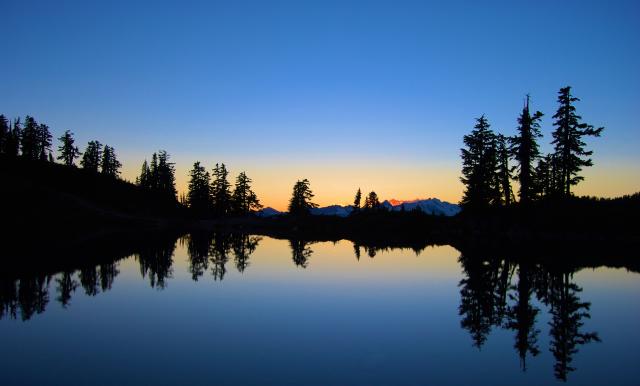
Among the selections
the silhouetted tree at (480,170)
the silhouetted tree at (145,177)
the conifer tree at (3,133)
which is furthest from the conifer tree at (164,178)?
the silhouetted tree at (480,170)

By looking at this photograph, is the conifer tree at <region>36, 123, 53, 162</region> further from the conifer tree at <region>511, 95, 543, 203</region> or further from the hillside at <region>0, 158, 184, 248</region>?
the conifer tree at <region>511, 95, 543, 203</region>

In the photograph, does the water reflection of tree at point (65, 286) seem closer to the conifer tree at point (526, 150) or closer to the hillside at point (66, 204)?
the hillside at point (66, 204)

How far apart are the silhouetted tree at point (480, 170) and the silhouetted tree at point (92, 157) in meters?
111

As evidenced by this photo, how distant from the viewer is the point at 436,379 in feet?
29.5

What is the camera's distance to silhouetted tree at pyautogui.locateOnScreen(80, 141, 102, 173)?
130 meters

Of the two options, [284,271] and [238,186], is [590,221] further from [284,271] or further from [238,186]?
[238,186]

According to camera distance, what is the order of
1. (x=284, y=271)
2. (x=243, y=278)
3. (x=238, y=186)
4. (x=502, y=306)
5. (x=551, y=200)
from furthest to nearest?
1. (x=238, y=186)
2. (x=551, y=200)
3. (x=284, y=271)
4. (x=243, y=278)
5. (x=502, y=306)

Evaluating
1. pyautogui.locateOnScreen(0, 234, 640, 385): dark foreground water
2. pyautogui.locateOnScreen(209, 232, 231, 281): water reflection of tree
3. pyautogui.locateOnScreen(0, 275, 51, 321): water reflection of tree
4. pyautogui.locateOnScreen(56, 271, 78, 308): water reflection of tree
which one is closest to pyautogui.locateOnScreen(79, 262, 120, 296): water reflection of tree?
pyautogui.locateOnScreen(0, 234, 640, 385): dark foreground water

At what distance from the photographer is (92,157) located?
132 meters

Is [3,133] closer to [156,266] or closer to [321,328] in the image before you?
[156,266]

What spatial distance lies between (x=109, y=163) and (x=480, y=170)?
116m

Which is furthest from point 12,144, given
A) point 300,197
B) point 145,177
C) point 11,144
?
point 300,197

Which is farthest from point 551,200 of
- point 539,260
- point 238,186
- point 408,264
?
point 238,186

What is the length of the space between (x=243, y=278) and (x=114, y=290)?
619cm
